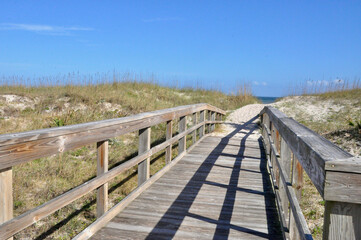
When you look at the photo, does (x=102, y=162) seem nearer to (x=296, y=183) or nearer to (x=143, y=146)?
(x=143, y=146)

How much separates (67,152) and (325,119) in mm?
11338

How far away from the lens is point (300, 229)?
2215 mm

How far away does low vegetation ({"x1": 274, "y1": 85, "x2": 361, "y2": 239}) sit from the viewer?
640 centimetres

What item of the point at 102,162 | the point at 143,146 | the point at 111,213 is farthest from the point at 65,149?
the point at 143,146

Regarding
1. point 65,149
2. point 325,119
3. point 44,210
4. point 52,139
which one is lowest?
point 325,119

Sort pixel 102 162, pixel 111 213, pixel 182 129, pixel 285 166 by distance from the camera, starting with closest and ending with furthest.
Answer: pixel 102 162 → pixel 111 213 → pixel 285 166 → pixel 182 129

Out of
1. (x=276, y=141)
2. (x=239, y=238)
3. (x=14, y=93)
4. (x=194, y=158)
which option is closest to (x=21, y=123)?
(x=14, y=93)

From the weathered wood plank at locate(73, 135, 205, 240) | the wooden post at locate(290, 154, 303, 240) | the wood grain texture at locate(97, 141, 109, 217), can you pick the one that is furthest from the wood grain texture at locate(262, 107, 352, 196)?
the weathered wood plank at locate(73, 135, 205, 240)

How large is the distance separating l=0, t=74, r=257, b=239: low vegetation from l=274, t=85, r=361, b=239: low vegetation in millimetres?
3242

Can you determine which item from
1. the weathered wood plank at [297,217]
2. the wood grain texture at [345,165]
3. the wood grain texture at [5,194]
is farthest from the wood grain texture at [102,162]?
the wood grain texture at [345,165]

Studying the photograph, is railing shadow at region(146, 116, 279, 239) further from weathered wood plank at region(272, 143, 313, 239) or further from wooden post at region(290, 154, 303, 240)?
weathered wood plank at region(272, 143, 313, 239)

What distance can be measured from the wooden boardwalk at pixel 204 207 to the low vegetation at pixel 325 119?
1.04 meters

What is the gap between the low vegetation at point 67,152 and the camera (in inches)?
210

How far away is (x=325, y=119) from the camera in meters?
15.1
